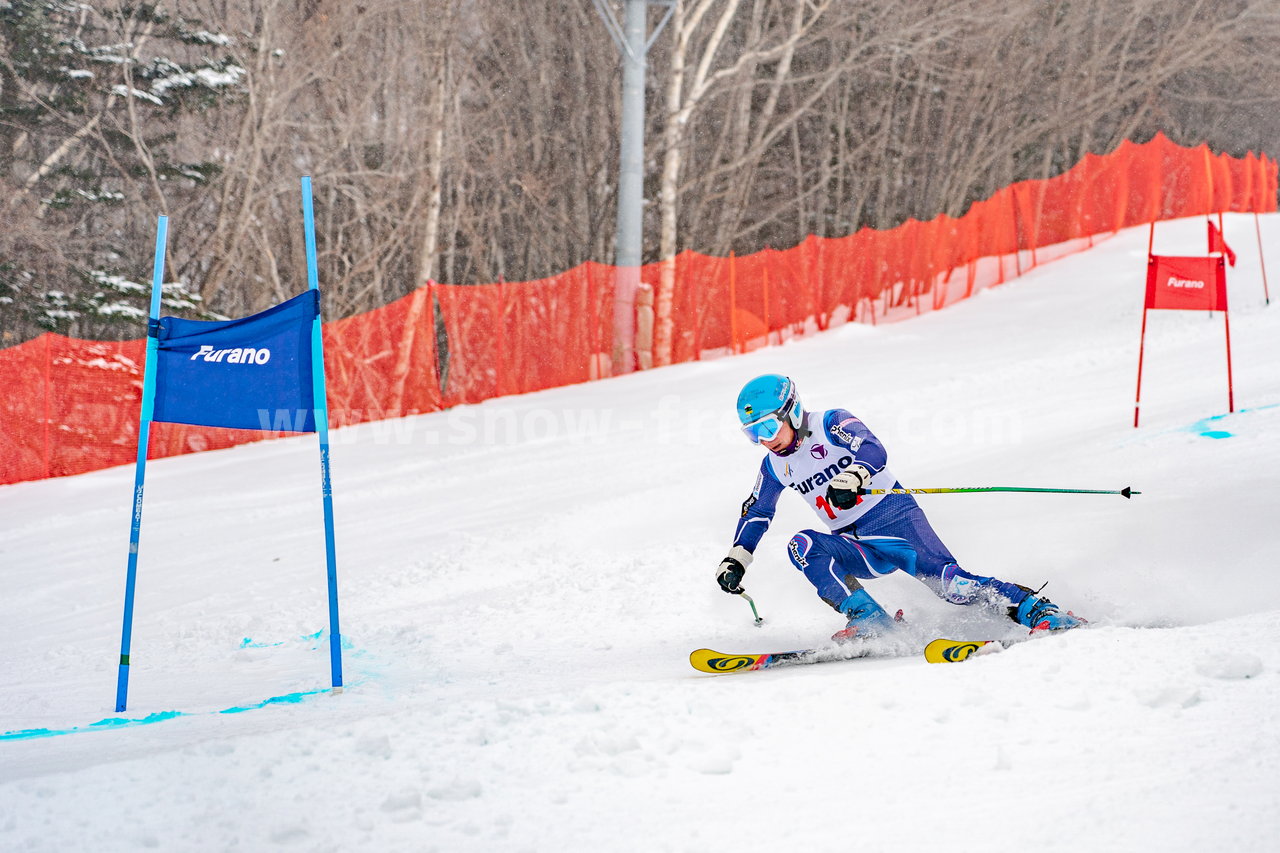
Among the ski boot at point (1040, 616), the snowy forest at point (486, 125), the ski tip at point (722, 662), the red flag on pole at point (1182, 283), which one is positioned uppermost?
the snowy forest at point (486, 125)

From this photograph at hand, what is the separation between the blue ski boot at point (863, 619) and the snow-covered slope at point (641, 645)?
0.36 meters

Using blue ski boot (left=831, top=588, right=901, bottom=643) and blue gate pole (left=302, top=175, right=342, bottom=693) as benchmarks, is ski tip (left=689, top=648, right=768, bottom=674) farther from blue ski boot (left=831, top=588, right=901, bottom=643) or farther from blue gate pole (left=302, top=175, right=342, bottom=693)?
blue gate pole (left=302, top=175, right=342, bottom=693)

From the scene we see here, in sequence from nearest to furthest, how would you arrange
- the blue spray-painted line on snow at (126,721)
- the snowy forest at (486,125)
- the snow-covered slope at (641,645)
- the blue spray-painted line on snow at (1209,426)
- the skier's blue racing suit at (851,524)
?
1. the snow-covered slope at (641,645)
2. the blue spray-painted line on snow at (126,721)
3. the skier's blue racing suit at (851,524)
4. the blue spray-painted line on snow at (1209,426)
5. the snowy forest at (486,125)

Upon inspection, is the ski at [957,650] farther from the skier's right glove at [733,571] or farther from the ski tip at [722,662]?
the skier's right glove at [733,571]

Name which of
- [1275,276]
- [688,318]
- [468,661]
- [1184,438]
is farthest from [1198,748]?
[1275,276]

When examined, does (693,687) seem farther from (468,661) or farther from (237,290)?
(237,290)

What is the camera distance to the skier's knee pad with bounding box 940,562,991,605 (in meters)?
5.29

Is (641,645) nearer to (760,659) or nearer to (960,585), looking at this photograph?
(760,659)

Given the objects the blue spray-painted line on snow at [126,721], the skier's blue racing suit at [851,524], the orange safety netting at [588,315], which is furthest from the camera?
the orange safety netting at [588,315]

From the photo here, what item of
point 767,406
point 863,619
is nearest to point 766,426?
point 767,406

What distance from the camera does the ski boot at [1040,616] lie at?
195 inches

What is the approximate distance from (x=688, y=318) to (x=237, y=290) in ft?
27.2

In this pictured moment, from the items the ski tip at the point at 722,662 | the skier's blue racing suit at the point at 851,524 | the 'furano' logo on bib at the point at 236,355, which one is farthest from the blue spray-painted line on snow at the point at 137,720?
the skier's blue racing suit at the point at 851,524

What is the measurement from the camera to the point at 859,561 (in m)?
5.62
